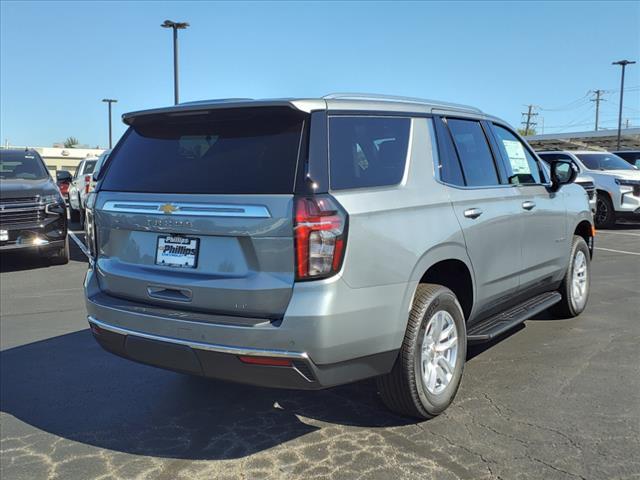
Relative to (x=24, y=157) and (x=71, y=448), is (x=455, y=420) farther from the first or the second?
(x=24, y=157)

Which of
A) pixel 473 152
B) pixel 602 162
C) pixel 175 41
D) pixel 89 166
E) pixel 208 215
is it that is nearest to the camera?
pixel 208 215

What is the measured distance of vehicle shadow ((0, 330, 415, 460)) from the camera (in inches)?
136

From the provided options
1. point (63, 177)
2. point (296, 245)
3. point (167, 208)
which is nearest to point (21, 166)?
point (63, 177)

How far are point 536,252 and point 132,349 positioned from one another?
10.6 feet

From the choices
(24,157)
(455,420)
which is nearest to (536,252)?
(455,420)

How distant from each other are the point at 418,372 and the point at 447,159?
140cm

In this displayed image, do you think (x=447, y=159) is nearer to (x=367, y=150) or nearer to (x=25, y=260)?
(x=367, y=150)

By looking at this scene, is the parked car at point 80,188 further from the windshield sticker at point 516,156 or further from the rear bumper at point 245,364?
the rear bumper at point 245,364

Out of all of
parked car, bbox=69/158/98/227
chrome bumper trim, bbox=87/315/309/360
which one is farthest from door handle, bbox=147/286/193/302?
parked car, bbox=69/158/98/227

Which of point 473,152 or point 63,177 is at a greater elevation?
point 473,152

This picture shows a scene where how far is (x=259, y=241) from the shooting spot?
2.94m

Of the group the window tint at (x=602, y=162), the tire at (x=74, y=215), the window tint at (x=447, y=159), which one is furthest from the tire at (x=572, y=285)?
the tire at (x=74, y=215)

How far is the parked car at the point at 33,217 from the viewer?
29.9 ft

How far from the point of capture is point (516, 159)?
495 centimetres
